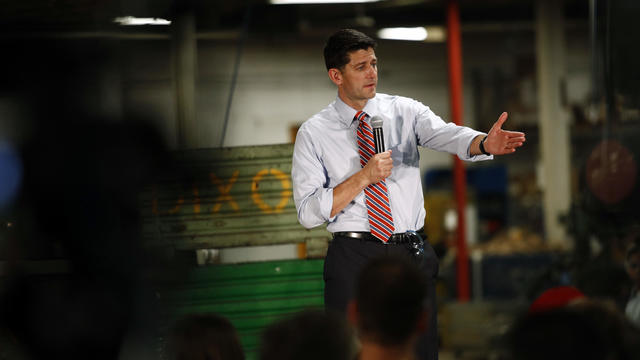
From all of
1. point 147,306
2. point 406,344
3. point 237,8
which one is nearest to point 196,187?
point 147,306

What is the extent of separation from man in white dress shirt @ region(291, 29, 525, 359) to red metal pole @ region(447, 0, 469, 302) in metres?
5.67

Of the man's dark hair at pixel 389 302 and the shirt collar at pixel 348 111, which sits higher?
the shirt collar at pixel 348 111

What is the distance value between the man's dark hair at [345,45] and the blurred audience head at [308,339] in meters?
1.06

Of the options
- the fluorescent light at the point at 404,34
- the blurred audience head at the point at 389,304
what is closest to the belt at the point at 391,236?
the blurred audience head at the point at 389,304

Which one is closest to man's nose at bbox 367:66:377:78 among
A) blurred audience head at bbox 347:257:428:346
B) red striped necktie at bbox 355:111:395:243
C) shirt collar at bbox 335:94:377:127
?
shirt collar at bbox 335:94:377:127

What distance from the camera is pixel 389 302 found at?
175cm

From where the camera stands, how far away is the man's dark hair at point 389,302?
5.75 ft

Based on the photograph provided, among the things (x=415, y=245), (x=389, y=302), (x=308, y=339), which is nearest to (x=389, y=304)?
(x=389, y=302)

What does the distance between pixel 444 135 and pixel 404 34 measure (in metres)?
7.95

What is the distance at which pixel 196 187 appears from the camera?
3.33 metres

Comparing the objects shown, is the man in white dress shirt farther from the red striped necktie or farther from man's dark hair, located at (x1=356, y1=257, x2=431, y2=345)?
man's dark hair, located at (x1=356, y1=257, x2=431, y2=345)

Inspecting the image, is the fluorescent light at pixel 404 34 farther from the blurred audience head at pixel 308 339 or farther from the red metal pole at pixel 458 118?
the blurred audience head at pixel 308 339

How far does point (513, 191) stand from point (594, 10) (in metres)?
7.09

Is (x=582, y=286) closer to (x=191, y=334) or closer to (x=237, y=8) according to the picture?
(x=191, y=334)
